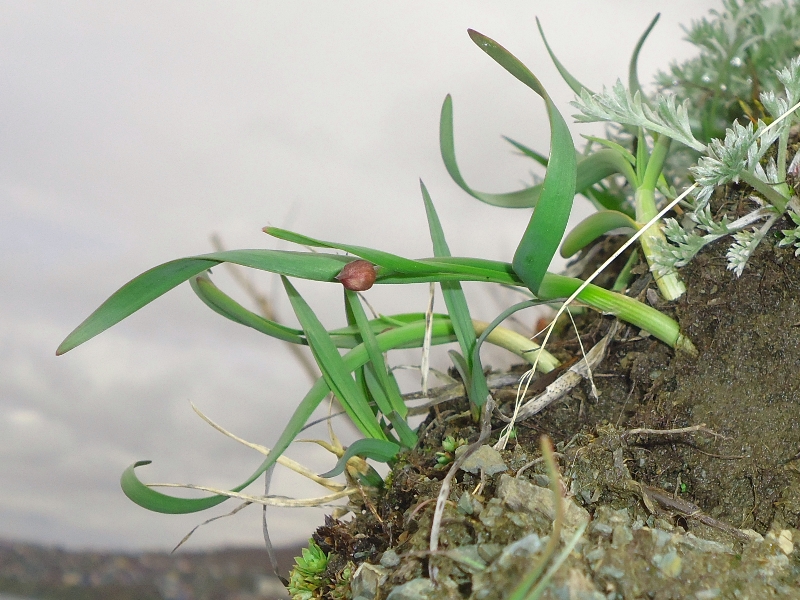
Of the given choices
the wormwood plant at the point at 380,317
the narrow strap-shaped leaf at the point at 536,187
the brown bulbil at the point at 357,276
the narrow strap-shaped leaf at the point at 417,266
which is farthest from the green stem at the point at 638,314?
the brown bulbil at the point at 357,276

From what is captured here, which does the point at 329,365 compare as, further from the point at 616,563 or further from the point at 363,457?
the point at 616,563

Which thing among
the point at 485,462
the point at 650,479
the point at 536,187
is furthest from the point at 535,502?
the point at 536,187

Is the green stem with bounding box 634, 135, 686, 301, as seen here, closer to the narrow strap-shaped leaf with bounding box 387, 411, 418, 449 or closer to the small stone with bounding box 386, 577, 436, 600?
the narrow strap-shaped leaf with bounding box 387, 411, 418, 449

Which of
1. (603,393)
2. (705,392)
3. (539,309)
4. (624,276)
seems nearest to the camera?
(705,392)

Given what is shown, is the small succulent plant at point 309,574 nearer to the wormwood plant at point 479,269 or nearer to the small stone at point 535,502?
the wormwood plant at point 479,269

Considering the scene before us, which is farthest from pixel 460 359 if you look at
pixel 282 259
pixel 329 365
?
pixel 282 259

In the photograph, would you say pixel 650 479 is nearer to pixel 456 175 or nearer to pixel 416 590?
pixel 416 590
